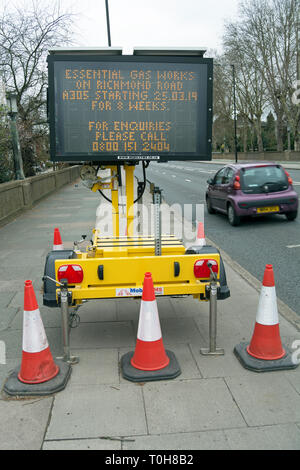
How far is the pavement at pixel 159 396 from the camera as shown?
2.95 meters

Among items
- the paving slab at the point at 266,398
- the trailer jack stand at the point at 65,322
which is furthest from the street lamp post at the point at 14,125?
the paving slab at the point at 266,398

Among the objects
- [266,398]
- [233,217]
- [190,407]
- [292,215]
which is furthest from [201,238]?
[292,215]

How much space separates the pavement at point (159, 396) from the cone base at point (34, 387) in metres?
0.07

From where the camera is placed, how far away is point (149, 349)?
3.81m

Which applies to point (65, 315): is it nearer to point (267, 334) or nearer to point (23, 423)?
point (23, 423)

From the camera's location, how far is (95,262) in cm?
409

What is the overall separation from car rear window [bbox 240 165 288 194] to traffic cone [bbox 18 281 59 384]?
350 inches

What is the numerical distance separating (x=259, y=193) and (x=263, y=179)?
1.36ft

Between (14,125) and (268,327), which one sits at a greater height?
(14,125)

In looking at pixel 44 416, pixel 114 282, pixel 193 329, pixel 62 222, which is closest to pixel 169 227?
pixel 62 222

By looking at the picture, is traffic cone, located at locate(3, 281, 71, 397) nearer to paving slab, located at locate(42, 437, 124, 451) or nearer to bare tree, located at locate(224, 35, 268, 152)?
paving slab, located at locate(42, 437, 124, 451)

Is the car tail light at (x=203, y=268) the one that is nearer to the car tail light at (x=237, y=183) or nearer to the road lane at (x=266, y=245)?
the road lane at (x=266, y=245)

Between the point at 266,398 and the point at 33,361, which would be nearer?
the point at 266,398

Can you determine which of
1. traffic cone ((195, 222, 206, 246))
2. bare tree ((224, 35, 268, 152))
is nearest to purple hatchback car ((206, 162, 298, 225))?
traffic cone ((195, 222, 206, 246))
